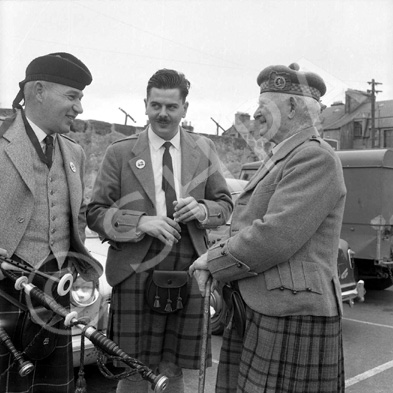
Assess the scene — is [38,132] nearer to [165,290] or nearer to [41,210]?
[41,210]

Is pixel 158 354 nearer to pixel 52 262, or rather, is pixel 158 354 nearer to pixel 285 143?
pixel 52 262

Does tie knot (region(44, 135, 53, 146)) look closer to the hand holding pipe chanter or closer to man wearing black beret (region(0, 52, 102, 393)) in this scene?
man wearing black beret (region(0, 52, 102, 393))

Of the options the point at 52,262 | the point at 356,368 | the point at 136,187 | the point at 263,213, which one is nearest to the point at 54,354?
the point at 52,262

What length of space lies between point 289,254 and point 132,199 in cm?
93

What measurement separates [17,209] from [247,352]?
3.63 ft

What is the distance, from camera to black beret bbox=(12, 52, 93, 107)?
2242 millimetres

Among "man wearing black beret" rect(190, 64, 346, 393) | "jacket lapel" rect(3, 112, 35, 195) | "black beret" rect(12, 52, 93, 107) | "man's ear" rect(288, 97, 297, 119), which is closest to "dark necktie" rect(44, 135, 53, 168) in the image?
"jacket lapel" rect(3, 112, 35, 195)

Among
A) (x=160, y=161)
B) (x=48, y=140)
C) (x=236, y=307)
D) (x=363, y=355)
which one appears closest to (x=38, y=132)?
(x=48, y=140)

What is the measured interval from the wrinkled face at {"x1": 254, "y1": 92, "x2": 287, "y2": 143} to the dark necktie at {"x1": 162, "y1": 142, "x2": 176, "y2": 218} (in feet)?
1.96

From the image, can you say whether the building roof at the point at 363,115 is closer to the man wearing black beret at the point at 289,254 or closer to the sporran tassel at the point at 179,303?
the sporran tassel at the point at 179,303

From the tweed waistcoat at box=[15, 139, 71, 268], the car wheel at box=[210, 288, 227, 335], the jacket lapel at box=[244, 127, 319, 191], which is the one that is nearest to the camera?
the jacket lapel at box=[244, 127, 319, 191]

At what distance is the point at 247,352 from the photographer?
2074 millimetres

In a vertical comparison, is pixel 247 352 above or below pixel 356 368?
above

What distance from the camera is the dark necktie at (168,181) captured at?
8.34 feet
